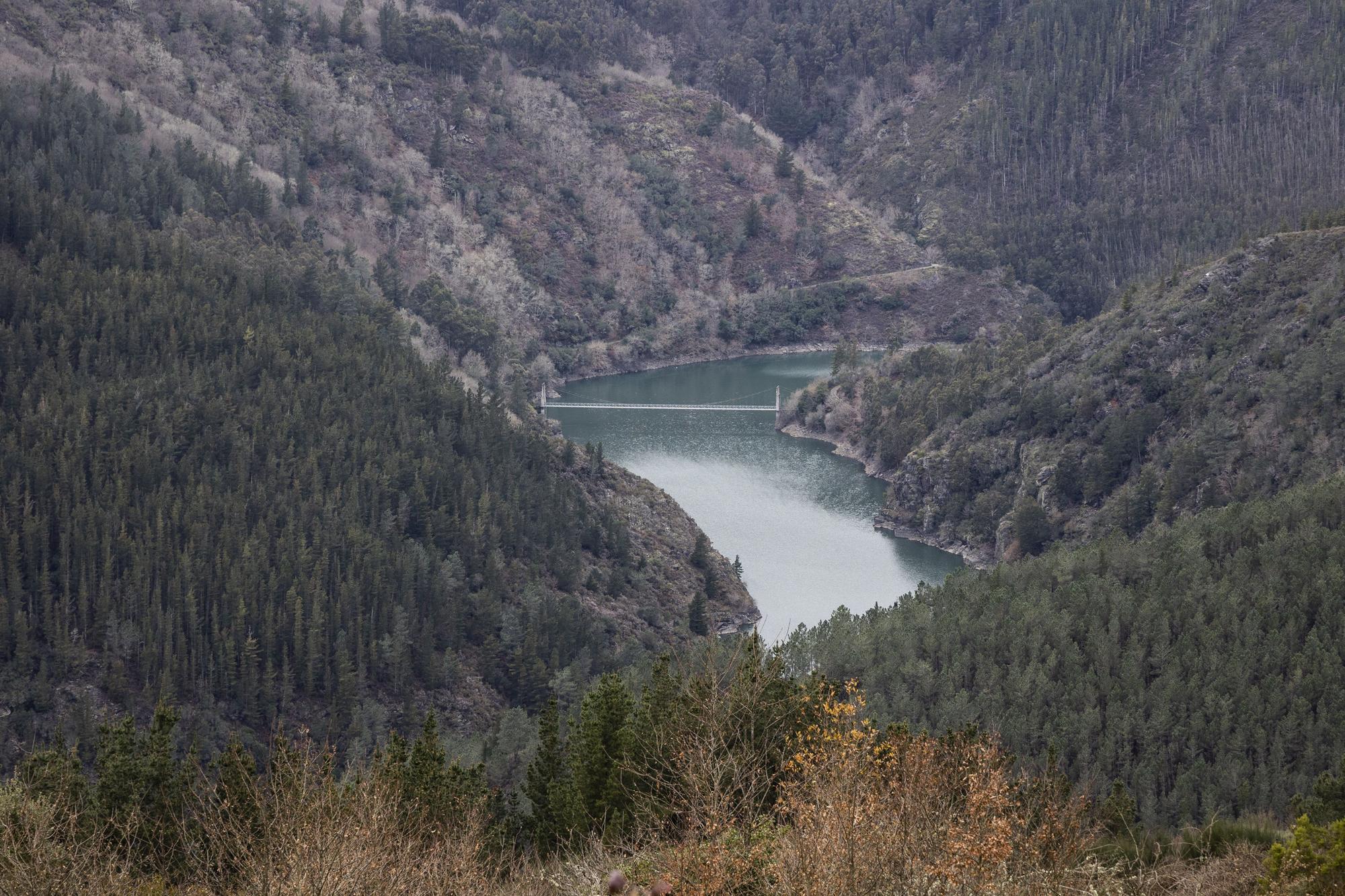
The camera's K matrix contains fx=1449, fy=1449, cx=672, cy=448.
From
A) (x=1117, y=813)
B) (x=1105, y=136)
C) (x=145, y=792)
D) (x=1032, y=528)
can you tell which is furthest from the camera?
(x=1105, y=136)

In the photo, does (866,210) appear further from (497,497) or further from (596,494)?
(497,497)

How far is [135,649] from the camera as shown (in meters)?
56.9

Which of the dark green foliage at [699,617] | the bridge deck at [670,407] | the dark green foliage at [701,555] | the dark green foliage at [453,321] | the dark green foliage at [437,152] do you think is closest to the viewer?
the dark green foliage at [699,617]

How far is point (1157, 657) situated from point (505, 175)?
118823 millimetres

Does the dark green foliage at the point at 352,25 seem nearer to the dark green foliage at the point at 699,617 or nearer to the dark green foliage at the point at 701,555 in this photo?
the dark green foliage at the point at 701,555

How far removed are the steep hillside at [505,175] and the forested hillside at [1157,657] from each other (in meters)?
67.1

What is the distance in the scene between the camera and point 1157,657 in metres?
51.9

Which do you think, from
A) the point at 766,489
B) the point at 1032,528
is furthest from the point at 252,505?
the point at 766,489

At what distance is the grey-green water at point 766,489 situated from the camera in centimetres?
8512

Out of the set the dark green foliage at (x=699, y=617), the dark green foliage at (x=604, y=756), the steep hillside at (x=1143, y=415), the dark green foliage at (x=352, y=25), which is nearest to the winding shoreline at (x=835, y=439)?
the steep hillside at (x=1143, y=415)

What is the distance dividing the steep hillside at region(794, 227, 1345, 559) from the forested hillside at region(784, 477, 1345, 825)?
17373 mm

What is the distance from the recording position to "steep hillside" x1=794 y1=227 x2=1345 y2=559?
3056 inches

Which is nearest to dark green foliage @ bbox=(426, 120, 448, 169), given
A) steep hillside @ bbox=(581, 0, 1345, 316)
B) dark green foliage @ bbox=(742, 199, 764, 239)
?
dark green foliage @ bbox=(742, 199, 764, 239)

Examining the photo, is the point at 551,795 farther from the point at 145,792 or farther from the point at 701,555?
the point at 701,555
